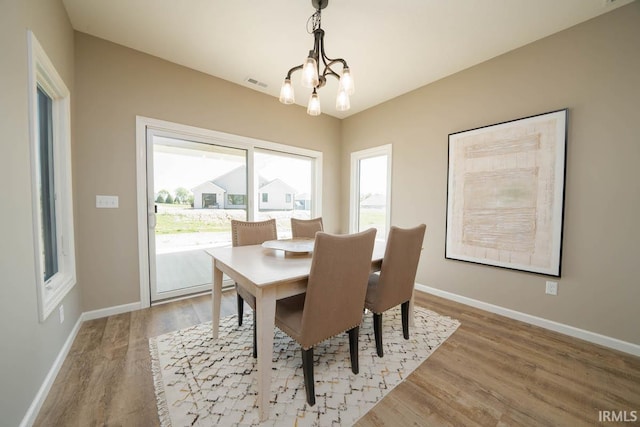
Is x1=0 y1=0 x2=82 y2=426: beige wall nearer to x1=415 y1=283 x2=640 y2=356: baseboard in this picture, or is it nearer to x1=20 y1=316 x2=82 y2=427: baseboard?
x1=20 y1=316 x2=82 y2=427: baseboard

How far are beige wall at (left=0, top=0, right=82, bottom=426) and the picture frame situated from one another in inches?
137

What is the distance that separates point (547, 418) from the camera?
1228 mm

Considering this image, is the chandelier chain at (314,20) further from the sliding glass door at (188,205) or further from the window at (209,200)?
the window at (209,200)

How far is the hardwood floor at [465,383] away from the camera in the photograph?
1.22 m

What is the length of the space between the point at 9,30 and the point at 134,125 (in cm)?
137

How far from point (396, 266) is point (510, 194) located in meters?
1.62

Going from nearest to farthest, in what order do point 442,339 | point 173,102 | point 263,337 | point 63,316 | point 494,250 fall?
point 263,337
point 63,316
point 442,339
point 494,250
point 173,102

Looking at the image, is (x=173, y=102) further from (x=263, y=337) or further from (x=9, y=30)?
(x=263, y=337)

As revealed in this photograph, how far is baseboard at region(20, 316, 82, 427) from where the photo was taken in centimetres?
113

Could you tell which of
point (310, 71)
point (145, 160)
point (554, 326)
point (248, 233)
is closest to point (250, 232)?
point (248, 233)

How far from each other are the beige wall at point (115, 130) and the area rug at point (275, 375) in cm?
97

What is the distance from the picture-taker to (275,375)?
4.95ft

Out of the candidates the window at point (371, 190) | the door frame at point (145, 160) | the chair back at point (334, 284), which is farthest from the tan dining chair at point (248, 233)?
the window at point (371, 190)

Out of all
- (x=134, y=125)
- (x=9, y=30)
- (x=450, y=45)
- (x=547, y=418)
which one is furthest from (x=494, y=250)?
(x=134, y=125)
